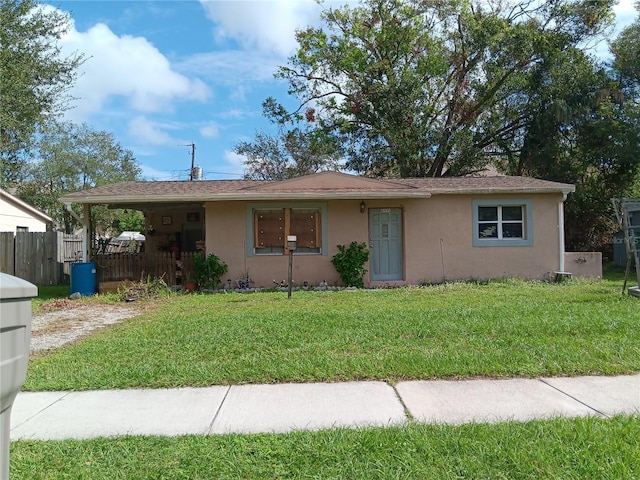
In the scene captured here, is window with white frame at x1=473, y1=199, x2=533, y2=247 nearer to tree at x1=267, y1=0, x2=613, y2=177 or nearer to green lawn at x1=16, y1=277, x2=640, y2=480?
green lawn at x1=16, y1=277, x2=640, y2=480

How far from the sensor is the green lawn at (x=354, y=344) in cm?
489

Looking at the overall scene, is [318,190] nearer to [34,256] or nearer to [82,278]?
[82,278]

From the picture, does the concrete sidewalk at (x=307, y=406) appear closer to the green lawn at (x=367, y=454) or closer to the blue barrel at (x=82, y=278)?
the green lawn at (x=367, y=454)

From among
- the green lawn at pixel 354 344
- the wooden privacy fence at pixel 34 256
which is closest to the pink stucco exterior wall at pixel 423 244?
the green lawn at pixel 354 344

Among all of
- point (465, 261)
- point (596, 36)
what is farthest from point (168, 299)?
point (596, 36)

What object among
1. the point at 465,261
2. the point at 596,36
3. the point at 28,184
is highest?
the point at 596,36

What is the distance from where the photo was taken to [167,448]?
3277mm

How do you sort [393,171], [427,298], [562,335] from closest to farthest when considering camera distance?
[562,335] → [427,298] → [393,171]

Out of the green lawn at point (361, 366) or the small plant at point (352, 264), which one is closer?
the green lawn at point (361, 366)

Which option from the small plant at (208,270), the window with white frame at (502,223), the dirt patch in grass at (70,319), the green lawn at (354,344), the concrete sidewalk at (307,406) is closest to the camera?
the concrete sidewalk at (307,406)

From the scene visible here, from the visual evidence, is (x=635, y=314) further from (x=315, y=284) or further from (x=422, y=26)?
(x=422, y=26)

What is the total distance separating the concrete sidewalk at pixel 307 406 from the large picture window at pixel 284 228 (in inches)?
326

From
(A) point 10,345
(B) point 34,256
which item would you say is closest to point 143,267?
(B) point 34,256

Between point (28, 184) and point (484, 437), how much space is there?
26972mm
